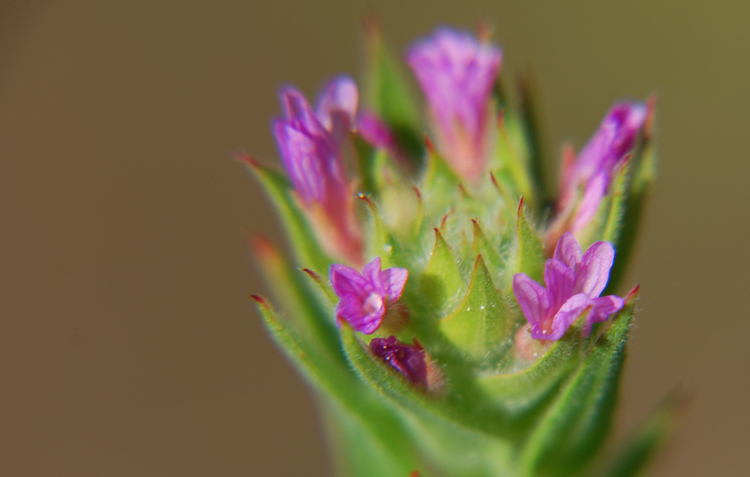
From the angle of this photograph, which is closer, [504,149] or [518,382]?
[518,382]

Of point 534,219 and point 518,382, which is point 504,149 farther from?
point 518,382

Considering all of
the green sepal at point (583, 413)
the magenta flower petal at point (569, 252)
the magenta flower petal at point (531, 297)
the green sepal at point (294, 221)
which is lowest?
the green sepal at point (583, 413)

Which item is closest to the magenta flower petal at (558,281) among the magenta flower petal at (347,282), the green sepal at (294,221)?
the magenta flower petal at (347,282)

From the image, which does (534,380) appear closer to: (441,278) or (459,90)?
(441,278)

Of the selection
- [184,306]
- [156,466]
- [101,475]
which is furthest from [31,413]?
[184,306]

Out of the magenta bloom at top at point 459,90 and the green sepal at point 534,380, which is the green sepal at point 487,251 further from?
the magenta bloom at top at point 459,90

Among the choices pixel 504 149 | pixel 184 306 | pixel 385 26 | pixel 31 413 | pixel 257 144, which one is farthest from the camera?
pixel 385 26

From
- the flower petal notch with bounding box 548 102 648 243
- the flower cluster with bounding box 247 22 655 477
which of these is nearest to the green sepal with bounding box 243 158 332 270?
the flower cluster with bounding box 247 22 655 477
